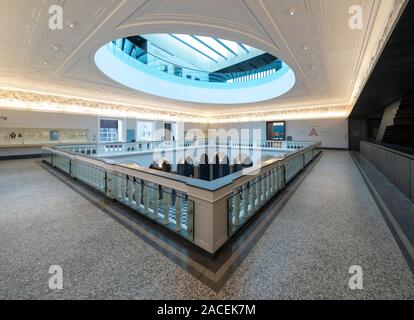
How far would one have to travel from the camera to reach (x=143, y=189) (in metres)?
3.05

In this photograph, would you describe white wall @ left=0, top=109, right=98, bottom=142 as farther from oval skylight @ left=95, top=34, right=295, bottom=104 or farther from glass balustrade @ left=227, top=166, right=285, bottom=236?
glass balustrade @ left=227, top=166, right=285, bottom=236

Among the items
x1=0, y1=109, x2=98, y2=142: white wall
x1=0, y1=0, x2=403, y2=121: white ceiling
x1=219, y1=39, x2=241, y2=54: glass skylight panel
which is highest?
x1=219, y1=39, x2=241, y2=54: glass skylight panel

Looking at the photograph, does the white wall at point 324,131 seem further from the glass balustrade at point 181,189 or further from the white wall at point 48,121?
the white wall at point 48,121

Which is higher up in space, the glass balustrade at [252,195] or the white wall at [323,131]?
the white wall at [323,131]

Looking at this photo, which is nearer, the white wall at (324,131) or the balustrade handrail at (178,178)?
the balustrade handrail at (178,178)

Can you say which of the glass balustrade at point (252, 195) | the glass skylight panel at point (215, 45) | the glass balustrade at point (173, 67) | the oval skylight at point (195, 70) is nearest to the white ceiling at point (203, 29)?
the oval skylight at point (195, 70)

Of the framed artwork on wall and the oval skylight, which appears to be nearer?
the oval skylight

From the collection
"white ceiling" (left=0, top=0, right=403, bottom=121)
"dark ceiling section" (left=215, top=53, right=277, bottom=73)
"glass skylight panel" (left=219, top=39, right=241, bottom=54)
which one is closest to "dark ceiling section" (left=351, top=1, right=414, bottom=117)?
"white ceiling" (left=0, top=0, right=403, bottom=121)

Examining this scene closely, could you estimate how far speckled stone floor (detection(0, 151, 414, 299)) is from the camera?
63.5 inches

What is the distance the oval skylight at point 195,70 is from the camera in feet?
31.7

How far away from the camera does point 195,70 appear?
14.0 m

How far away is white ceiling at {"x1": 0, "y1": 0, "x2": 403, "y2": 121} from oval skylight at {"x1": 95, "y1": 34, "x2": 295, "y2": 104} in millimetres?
2475
